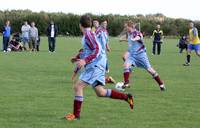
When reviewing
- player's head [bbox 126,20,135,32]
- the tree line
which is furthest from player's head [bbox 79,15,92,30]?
the tree line

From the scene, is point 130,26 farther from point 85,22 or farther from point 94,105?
point 85,22

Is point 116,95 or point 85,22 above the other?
point 85,22

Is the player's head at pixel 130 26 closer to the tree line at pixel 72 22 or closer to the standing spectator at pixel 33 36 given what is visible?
the standing spectator at pixel 33 36

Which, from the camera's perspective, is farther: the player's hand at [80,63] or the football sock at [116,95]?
the football sock at [116,95]

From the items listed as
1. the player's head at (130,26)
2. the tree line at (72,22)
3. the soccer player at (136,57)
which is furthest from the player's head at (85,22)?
the tree line at (72,22)

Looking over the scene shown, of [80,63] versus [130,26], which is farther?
[130,26]

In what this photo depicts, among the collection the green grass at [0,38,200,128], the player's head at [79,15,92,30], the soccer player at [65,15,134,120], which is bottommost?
the green grass at [0,38,200,128]

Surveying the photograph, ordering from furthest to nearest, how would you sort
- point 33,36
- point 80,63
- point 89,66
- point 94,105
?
point 33,36 < point 94,105 < point 89,66 < point 80,63

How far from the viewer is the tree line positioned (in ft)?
268

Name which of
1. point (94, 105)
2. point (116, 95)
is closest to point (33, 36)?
point (94, 105)

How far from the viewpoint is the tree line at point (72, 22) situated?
8175 cm

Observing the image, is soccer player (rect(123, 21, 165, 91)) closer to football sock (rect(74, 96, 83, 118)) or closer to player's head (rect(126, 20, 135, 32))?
player's head (rect(126, 20, 135, 32))

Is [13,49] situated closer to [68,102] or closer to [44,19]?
[68,102]

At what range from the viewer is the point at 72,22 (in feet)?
274
